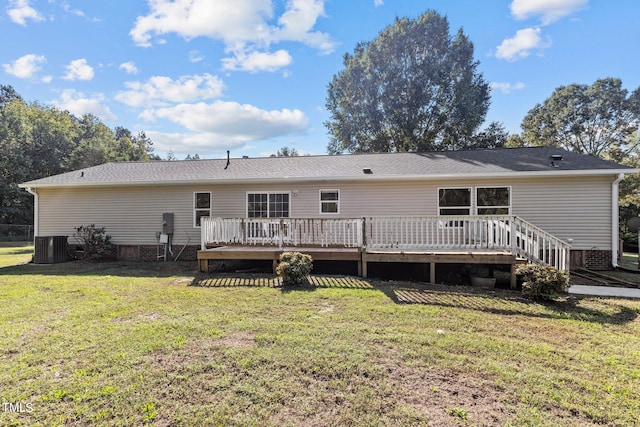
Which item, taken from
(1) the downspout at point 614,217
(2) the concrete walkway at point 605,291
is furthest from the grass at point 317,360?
(1) the downspout at point 614,217

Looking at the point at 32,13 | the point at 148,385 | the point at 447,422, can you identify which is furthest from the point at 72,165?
the point at 447,422

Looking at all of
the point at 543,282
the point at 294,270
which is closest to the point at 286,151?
the point at 294,270

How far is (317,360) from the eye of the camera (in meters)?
3.22

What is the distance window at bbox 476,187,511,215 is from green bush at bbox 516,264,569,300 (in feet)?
12.8

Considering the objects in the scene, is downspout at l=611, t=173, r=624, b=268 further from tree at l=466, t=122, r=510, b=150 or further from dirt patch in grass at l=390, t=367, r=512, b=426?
tree at l=466, t=122, r=510, b=150

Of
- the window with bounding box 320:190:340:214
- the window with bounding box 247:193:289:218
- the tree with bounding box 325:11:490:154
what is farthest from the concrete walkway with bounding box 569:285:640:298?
the tree with bounding box 325:11:490:154

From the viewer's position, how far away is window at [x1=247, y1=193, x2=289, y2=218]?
10500mm

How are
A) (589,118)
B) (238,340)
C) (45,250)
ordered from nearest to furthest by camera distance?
(238,340) → (45,250) → (589,118)

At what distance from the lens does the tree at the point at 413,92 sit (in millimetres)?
22781

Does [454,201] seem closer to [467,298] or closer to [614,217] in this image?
[614,217]

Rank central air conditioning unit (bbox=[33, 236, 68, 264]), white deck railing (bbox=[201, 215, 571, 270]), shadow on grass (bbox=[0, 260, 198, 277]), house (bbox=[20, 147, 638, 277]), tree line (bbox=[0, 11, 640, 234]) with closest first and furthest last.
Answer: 1. white deck railing (bbox=[201, 215, 571, 270])
2. house (bbox=[20, 147, 638, 277])
3. shadow on grass (bbox=[0, 260, 198, 277])
4. central air conditioning unit (bbox=[33, 236, 68, 264])
5. tree line (bbox=[0, 11, 640, 234])

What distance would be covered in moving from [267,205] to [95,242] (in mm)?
6225

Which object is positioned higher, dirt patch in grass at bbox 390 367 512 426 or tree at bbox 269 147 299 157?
tree at bbox 269 147 299 157

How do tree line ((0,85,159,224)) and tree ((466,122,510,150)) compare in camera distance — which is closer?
tree ((466,122,510,150))
